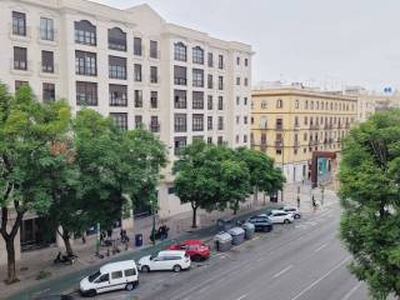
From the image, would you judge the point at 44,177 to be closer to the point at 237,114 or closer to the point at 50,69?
the point at 50,69

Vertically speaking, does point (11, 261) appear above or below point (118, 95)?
below

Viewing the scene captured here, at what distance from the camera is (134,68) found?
42.1 meters

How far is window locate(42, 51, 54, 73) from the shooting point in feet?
112

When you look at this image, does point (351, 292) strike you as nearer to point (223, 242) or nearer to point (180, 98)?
point (223, 242)

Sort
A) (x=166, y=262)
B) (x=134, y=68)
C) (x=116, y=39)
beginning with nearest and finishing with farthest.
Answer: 1. (x=166, y=262)
2. (x=116, y=39)
3. (x=134, y=68)

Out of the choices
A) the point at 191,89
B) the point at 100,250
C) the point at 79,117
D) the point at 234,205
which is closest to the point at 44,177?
the point at 79,117

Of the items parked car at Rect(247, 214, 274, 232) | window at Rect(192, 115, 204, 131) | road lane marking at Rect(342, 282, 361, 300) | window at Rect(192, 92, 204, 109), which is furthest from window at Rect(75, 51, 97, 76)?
road lane marking at Rect(342, 282, 361, 300)

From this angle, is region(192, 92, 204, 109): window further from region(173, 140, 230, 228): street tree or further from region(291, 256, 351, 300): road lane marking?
region(291, 256, 351, 300): road lane marking

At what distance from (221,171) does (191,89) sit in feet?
46.1

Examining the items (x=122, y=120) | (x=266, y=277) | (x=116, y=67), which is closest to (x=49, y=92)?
(x=116, y=67)

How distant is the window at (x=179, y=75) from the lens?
4617cm

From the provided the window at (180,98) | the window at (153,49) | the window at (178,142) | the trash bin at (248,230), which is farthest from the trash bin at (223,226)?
the window at (153,49)

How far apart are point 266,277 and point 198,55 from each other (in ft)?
95.1

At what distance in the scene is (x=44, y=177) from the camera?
23.3 m
